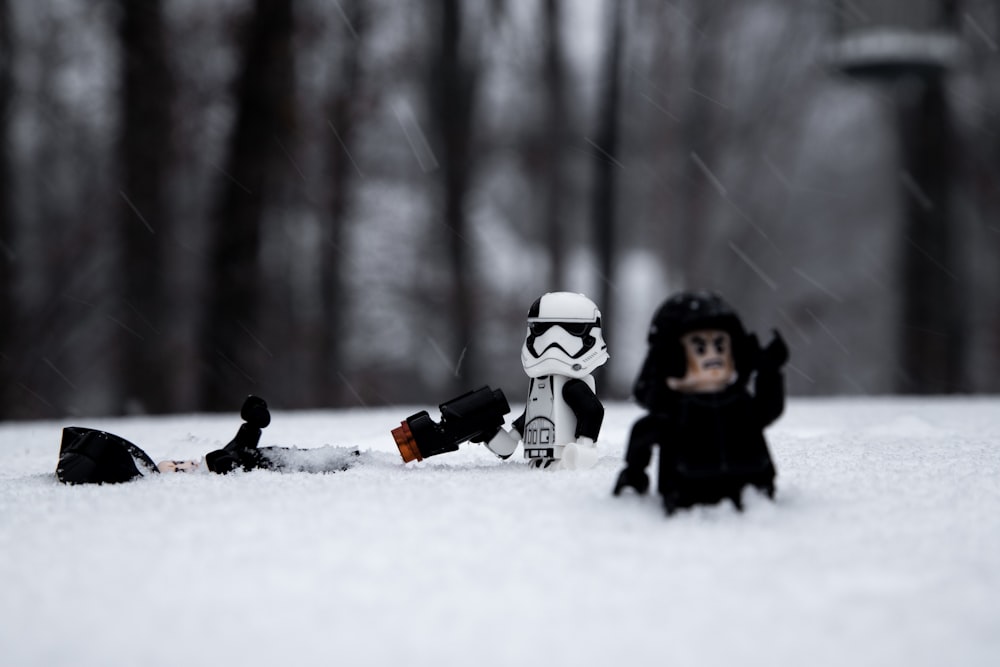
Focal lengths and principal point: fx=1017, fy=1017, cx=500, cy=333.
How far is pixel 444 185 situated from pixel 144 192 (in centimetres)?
387

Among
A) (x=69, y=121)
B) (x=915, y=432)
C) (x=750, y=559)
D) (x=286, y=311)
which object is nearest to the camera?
(x=750, y=559)

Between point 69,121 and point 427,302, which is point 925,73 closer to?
point 427,302

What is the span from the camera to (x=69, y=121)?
37.6ft

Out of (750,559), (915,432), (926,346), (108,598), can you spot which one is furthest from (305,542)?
(926,346)

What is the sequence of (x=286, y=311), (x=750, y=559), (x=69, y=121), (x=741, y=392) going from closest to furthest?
(x=750, y=559)
(x=741, y=392)
(x=69, y=121)
(x=286, y=311)

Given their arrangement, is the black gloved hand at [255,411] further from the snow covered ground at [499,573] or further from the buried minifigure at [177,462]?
the snow covered ground at [499,573]

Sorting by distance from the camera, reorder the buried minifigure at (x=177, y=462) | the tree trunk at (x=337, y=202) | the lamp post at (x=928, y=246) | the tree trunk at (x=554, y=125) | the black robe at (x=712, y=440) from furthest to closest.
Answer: the tree trunk at (x=554, y=125)
the tree trunk at (x=337, y=202)
the lamp post at (x=928, y=246)
the buried minifigure at (x=177, y=462)
the black robe at (x=712, y=440)

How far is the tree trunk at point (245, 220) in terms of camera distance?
941 centimetres

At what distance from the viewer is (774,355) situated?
98.3 inches

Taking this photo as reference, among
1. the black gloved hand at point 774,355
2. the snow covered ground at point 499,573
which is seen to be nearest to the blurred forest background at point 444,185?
the snow covered ground at point 499,573

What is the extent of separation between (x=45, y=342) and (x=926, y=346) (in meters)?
9.32

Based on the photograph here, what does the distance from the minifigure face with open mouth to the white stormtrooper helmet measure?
90 cm

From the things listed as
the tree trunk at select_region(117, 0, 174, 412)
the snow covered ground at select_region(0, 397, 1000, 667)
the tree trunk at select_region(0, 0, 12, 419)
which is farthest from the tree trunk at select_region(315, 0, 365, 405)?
the snow covered ground at select_region(0, 397, 1000, 667)

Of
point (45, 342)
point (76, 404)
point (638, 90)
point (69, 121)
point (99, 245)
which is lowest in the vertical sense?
point (76, 404)
